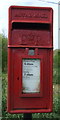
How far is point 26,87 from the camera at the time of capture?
314 cm

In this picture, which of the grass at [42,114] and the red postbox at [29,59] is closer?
the red postbox at [29,59]

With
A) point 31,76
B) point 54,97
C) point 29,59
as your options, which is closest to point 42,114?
point 54,97

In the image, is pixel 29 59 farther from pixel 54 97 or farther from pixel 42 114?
pixel 54 97

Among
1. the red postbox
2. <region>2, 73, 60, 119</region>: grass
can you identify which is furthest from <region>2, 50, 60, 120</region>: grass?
the red postbox

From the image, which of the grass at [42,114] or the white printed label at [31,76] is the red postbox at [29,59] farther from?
the grass at [42,114]

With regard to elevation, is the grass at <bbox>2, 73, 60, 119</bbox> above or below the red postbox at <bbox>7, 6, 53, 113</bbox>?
below

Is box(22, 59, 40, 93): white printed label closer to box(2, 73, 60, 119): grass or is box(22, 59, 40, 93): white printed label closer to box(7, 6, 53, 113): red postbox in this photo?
box(7, 6, 53, 113): red postbox

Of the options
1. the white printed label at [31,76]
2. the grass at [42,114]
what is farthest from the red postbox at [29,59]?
the grass at [42,114]

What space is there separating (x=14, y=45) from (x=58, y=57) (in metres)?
1.99

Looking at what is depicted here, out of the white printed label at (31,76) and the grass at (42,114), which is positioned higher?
the white printed label at (31,76)

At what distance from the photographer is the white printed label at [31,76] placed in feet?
10.3

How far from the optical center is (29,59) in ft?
10.3

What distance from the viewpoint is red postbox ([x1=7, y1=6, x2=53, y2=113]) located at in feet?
10.2

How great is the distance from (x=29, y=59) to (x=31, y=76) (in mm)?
198
